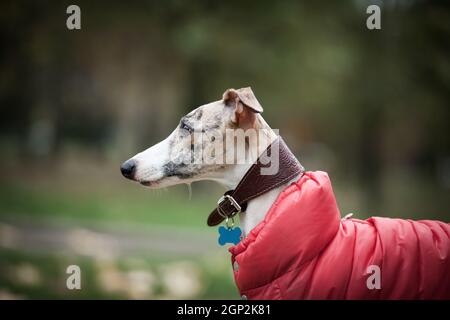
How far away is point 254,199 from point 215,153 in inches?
12.3

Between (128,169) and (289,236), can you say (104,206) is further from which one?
(289,236)

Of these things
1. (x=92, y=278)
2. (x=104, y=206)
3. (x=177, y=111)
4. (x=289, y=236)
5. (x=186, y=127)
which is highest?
(x=177, y=111)

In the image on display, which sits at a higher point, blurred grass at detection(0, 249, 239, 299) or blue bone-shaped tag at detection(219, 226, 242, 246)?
blue bone-shaped tag at detection(219, 226, 242, 246)

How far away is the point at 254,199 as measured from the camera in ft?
8.45

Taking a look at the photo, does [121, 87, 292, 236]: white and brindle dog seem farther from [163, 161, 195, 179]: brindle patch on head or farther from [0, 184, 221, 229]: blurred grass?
[0, 184, 221, 229]: blurred grass

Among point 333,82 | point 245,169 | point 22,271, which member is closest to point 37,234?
point 22,271

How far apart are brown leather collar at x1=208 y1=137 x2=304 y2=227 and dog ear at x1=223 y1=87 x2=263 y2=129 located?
0.61 feet

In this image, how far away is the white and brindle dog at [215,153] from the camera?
8.52 ft

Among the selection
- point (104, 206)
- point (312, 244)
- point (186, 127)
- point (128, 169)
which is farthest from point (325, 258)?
point (104, 206)

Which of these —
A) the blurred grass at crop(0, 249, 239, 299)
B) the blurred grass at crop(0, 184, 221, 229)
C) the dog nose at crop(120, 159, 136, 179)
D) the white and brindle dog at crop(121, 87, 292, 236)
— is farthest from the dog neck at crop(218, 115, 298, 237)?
the blurred grass at crop(0, 184, 221, 229)

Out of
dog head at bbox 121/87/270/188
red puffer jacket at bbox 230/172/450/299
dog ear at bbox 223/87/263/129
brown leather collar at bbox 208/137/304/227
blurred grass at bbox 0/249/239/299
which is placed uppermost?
dog ear at bbox 223/87/263/129

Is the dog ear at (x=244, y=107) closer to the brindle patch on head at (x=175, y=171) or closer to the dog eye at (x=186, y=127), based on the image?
the dog eye at (x=186, y=127)

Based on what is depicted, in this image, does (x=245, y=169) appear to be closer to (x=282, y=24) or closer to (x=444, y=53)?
(x=444, y=53)

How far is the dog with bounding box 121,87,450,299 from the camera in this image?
2.40 m
